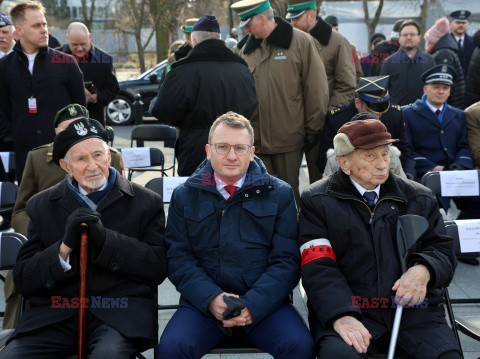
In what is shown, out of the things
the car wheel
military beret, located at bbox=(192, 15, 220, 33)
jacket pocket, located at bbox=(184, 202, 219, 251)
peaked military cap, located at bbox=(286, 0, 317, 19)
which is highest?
A: peaked military cap, located at bbox=(286, 0, 317, 19)

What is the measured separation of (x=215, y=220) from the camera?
3.38m

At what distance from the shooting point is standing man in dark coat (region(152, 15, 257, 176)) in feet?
16.8

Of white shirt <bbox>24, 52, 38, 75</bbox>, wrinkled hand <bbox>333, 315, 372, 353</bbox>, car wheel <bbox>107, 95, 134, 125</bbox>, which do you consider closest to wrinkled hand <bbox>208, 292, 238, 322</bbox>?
wrinkled hand <bbox>333, 315, 372, 353</bbox>

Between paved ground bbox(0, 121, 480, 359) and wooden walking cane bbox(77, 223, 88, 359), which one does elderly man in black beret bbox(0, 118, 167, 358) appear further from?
paved ground bbox(0, 121, 480, 359)

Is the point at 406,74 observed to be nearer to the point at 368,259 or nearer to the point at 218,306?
the point at 368,259

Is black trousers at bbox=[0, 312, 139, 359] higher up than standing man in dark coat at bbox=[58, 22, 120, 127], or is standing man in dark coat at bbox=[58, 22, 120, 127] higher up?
standing man in dark coat at bbox=[58, 22, 120, 127]

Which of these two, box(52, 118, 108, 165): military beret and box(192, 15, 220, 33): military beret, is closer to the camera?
box(52, 118, 108, 165): military beret

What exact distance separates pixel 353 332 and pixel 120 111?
12395mm

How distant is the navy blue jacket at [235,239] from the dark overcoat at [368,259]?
110 millimetres

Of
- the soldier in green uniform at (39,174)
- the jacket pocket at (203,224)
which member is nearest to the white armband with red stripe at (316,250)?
the jacket pocket at (203,224)

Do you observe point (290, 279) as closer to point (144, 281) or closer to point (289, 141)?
point (144, 281)

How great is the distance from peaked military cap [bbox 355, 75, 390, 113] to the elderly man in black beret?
7.78 ft

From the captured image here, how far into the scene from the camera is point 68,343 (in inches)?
124

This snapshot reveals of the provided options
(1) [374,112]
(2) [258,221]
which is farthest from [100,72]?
(2) [258,221]
